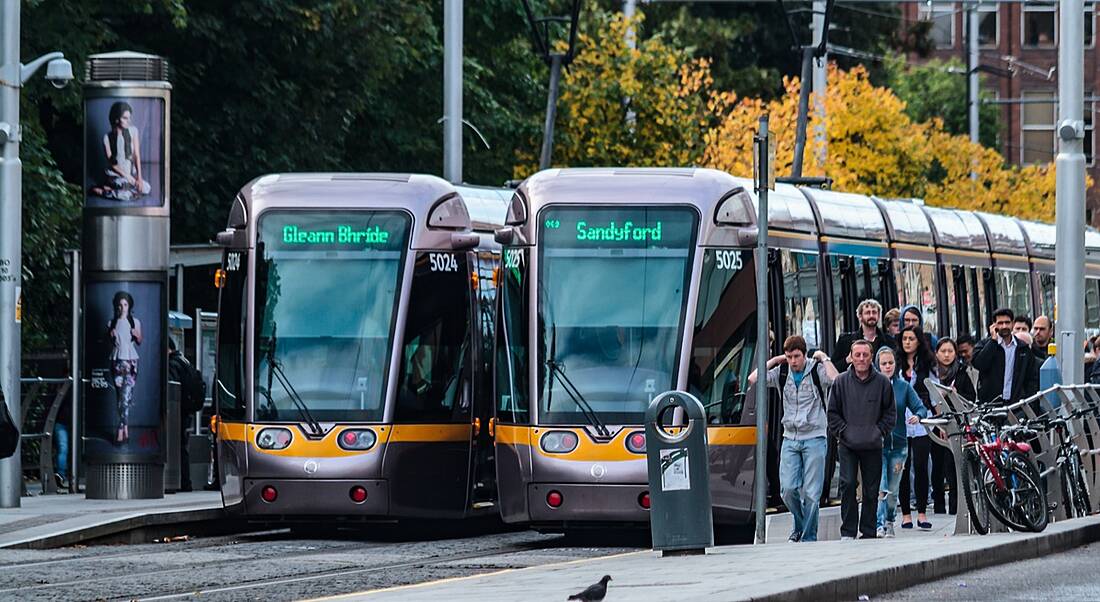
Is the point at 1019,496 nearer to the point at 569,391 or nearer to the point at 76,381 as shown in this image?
the point at 569,391

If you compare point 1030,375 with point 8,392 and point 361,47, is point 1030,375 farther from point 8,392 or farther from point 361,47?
point 361,47

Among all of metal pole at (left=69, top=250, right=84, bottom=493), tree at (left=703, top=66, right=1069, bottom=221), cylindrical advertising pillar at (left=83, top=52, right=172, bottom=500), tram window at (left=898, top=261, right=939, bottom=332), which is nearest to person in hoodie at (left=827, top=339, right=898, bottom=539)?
cylindrical advertising pillar at (left=83, top=52, right=172, bottom=500)

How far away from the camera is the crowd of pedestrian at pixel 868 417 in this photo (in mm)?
18078

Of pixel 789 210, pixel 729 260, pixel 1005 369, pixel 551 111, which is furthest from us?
pixel 551 111

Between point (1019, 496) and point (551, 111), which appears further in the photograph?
point (551, 111)

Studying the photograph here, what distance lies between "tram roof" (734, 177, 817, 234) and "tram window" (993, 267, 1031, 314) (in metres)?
9.46

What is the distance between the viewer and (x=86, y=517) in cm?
2045

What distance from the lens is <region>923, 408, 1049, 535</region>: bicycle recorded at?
1822 cm

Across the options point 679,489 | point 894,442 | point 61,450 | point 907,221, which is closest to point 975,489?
point 894,442

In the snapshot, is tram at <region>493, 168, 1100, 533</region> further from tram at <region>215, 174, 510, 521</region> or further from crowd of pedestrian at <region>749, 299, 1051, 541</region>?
tram at <region>215, 174, 510, 521</region>

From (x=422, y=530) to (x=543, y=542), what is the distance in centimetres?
250

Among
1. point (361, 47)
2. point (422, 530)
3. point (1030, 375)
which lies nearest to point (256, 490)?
point (422, 530)

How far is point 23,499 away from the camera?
2406cm

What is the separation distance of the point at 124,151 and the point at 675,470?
940cm
